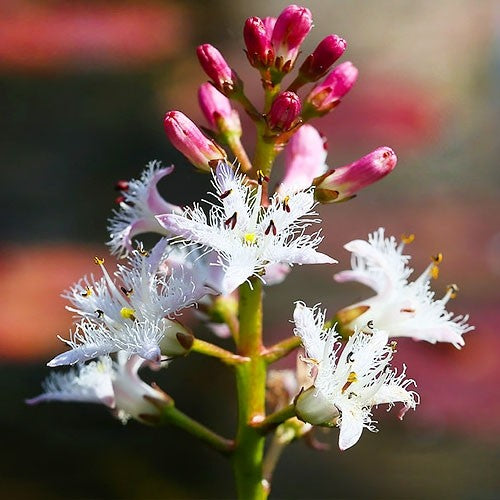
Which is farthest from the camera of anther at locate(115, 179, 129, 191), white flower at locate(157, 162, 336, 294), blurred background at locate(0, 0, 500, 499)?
blurred background at locate(0, 0, 500, 499)

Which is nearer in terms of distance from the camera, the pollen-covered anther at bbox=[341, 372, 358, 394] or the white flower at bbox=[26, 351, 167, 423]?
the pollen-covered anther at bbox=[341, 372, 358, 394]

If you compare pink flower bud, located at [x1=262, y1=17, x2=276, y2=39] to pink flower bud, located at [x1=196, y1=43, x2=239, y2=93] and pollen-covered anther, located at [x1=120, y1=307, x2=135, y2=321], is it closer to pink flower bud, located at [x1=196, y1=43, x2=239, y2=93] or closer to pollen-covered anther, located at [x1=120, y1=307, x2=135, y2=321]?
pink flower bud, located at [x1=196, y1=43, x2=239, y2=93]

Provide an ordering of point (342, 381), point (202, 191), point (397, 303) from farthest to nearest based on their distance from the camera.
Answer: point (202, 191) < point (397, 303) < point (342, 381)

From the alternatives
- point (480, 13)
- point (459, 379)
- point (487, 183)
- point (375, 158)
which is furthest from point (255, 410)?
point (480, 13)

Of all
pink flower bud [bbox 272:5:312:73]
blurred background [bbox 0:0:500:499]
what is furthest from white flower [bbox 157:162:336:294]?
blurred background [bbox 0:0:500:499]

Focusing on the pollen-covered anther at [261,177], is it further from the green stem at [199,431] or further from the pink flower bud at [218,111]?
the green stem at [199,431]

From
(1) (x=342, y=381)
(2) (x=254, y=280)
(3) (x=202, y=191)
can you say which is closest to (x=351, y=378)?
(1) (x=342, y=381)

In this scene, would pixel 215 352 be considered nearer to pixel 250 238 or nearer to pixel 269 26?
pixel 250 238
